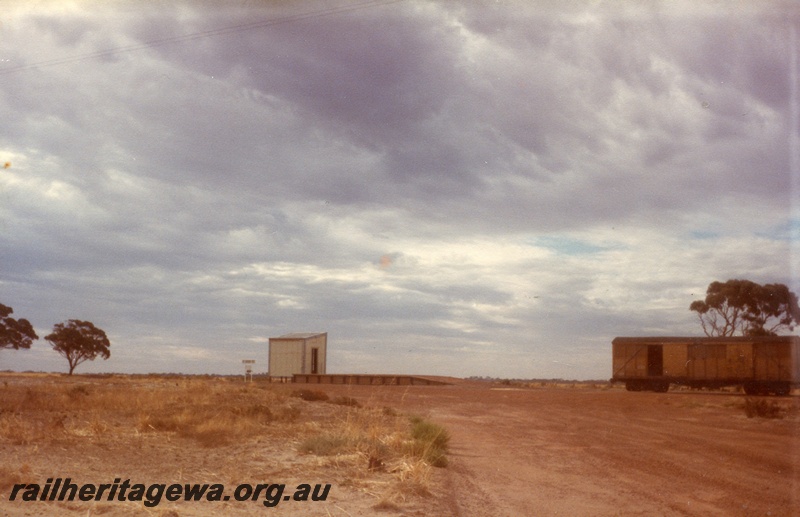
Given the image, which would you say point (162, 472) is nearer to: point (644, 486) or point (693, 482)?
point (644, 486)

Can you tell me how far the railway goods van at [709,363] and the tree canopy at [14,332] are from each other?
55.4 m

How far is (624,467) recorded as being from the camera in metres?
10.2

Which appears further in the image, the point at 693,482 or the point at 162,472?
the point at 693,482

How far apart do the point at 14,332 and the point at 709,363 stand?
201 ft

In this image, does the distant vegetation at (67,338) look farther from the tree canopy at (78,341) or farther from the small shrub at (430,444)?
the small shrub at (430,444)

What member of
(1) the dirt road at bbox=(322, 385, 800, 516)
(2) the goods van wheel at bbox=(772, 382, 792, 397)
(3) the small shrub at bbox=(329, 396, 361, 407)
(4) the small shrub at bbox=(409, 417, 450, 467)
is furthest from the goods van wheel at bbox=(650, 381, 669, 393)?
(4) the small shrub at bbox=(409, 417, 450, 467)

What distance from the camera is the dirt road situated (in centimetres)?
762

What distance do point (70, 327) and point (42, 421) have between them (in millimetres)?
64022

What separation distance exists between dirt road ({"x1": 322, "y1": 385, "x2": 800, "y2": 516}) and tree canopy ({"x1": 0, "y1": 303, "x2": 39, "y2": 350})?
59554 mm

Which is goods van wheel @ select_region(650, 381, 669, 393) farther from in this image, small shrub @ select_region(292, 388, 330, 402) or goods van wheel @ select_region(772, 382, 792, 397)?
small shrub @ select_region(292, 388, 330, 402)

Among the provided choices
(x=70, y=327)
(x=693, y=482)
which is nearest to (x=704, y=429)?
Result: (x=693, y=482)

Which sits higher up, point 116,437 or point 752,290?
point 752,290

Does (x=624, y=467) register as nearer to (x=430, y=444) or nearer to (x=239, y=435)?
(x=430, y=444)

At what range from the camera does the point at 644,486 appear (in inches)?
339
